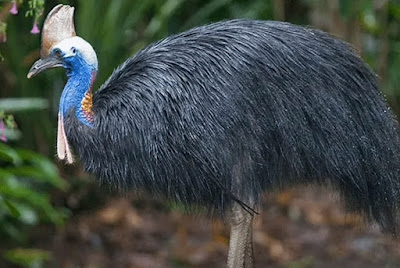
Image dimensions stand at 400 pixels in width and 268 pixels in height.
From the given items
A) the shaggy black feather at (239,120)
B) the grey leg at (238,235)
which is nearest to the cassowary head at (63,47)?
the shaggy black feather at (239,120)

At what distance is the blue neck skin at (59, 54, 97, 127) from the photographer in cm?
234

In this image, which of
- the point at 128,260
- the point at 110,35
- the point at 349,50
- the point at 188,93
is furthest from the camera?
the point at 128,260

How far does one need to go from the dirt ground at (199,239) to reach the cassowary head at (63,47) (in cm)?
191

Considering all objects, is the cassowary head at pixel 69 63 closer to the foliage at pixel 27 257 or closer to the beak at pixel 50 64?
the beak at pixel 50 64

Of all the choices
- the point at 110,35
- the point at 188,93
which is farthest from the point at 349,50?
the point at 110,35

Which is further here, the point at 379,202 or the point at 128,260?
the point at 128,260

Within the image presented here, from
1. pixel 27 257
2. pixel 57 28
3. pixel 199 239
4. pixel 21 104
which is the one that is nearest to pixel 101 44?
pixel 21 104

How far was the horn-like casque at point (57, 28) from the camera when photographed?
→ 234 cm

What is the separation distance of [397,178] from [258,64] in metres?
0.48

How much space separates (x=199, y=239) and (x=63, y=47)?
2326 millimetres

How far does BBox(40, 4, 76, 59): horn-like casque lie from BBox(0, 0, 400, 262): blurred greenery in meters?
1.31

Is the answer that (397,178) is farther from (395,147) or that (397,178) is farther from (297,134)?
(297,134)

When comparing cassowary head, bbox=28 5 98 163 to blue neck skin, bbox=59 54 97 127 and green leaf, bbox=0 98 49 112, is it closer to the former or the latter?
blue neck skin, bbox=59 54 97 127

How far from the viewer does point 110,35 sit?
4.09 m
